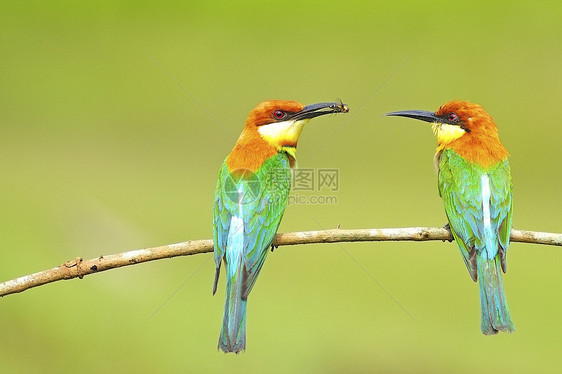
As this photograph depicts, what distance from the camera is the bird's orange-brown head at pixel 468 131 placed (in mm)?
2771

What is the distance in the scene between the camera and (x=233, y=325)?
231 cm

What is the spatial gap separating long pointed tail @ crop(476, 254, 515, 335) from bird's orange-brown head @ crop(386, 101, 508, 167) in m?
0.46

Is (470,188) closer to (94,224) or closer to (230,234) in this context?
(230,234)

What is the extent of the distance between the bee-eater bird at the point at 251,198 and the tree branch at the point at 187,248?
12cm

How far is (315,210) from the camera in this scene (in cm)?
629

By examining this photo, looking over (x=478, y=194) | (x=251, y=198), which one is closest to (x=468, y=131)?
(x=478, y=194)

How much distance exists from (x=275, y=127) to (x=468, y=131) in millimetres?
861

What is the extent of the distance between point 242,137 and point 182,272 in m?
3.01

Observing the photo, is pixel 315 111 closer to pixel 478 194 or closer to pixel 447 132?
pixel 447 132

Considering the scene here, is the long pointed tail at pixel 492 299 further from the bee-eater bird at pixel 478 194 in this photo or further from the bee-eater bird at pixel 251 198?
the bee-eater bird at pixel 251 198

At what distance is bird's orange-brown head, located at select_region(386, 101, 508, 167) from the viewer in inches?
109

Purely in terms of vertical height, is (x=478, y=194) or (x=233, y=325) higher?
(x=478, y=194)

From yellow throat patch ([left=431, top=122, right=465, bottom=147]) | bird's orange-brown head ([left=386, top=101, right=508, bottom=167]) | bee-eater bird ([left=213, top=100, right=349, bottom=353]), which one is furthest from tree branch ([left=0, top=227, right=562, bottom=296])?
yellow throat patch ([left=431, top=122, right=465, bottom=147])

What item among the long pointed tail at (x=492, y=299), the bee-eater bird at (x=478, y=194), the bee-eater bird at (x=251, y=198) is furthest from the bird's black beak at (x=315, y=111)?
the long pointed tail at (x=492, y=299)
